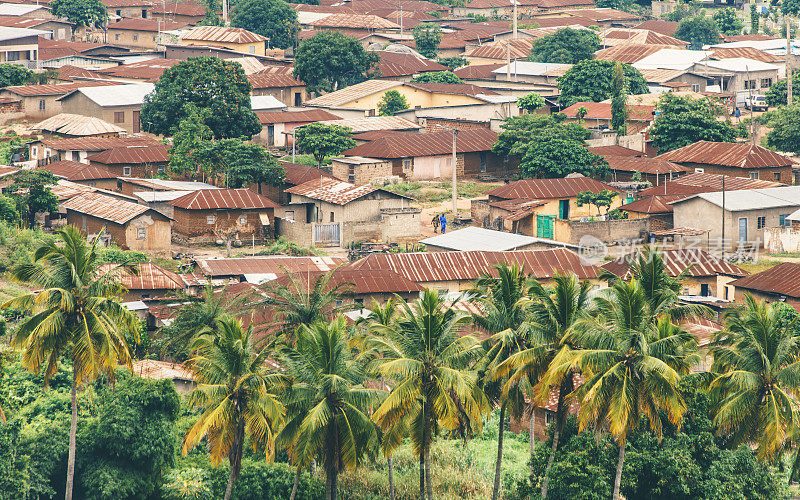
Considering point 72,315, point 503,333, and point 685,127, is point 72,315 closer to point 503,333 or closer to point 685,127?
point 503,333

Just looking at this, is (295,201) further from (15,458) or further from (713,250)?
(15,458)

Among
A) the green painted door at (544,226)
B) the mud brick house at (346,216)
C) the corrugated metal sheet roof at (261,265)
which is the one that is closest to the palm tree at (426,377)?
the corrugated metal sheet roof at (261,265)

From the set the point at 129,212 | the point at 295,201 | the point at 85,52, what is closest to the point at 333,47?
the point at 85,52

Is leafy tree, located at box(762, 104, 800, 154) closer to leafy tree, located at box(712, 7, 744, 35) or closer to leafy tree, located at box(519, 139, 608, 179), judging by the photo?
leafy tree, located at box(519, 139, 608, 179)

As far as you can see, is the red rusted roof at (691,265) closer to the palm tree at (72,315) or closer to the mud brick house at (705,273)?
the mud brick house at (705,273)

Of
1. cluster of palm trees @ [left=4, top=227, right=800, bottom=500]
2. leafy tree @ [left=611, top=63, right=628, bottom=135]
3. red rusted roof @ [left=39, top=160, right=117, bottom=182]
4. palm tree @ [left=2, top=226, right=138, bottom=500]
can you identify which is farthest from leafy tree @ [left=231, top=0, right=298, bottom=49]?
palm tree @ [left=2, top=226, right=138, bottom=500]
